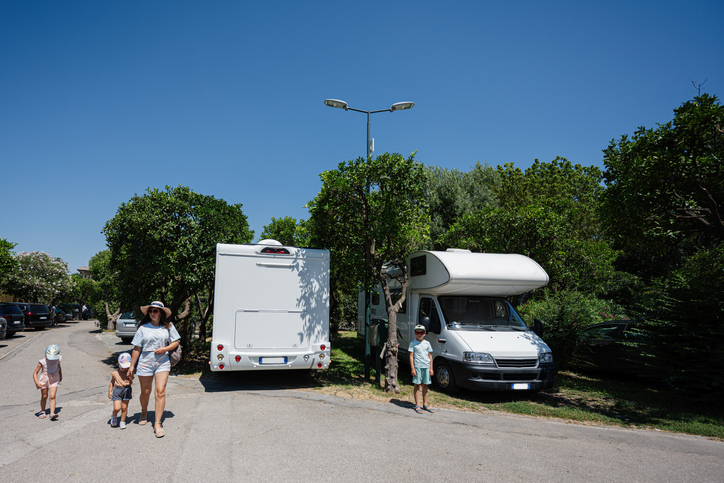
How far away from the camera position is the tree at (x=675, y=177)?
26.6ft

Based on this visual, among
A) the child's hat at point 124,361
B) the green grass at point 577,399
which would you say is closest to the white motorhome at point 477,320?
the green grass at point 577,399

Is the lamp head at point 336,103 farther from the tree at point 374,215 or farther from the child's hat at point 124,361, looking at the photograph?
the child's hat at point 124,361

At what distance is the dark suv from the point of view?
2553 cm

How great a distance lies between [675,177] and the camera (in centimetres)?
832

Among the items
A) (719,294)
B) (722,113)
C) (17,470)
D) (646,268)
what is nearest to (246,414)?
(17,470)

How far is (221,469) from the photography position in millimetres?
4449

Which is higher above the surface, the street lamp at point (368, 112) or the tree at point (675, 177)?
the street lamp at point (368, 112)

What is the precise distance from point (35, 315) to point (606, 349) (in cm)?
3018

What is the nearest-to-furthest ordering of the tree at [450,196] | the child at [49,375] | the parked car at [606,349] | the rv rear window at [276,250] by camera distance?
the child at [49,375], the rv rear window at [276,250], the parked car at [606,349], the tree at [450,196]

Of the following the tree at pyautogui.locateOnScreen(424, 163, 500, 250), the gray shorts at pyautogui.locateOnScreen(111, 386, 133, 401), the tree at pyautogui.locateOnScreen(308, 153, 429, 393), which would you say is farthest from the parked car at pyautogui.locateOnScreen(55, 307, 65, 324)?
the gray shorts at pyautogui.locateOnScreen(111, 386, 133, 401)

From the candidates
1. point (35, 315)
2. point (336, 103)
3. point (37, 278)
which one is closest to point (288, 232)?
point (336, 103)

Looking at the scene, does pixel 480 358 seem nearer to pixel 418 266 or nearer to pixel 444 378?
pixel 444 378

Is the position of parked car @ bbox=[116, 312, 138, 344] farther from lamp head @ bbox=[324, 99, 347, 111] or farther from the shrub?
the shrub

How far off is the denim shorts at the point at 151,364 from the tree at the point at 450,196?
57.3 ft
